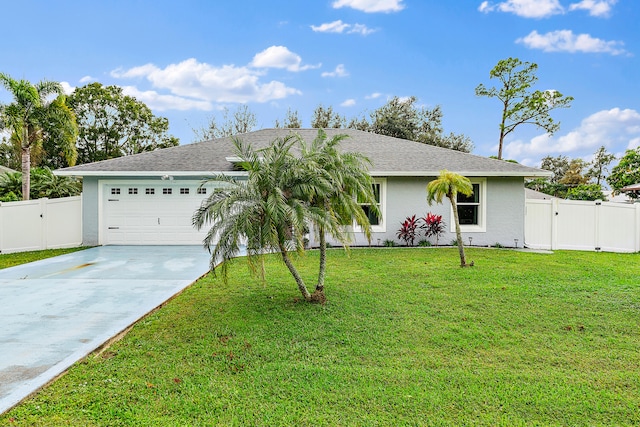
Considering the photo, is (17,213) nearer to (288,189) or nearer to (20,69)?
(20,69)

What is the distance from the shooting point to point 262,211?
16.6ft

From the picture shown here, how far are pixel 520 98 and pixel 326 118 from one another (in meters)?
15.0

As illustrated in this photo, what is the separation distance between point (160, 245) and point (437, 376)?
11309 mm

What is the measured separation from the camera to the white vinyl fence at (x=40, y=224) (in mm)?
12086

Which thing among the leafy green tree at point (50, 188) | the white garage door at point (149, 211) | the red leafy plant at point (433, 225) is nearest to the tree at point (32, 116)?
the leafy green tree at point (50, 188)

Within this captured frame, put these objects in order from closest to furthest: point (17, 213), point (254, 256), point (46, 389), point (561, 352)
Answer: point (46, 389)
point (561, 352)
point (254, 256)
point (17, 213)

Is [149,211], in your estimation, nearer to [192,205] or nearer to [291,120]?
[192,205]

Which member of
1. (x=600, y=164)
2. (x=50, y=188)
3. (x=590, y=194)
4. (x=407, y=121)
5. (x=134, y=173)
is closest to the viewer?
(x=134, y=173)

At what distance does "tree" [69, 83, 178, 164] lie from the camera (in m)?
30.6

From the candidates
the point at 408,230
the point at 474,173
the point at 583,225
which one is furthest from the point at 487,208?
the point at 583,225

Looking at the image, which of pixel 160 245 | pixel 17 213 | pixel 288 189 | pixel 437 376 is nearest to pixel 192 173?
pixel 160 245

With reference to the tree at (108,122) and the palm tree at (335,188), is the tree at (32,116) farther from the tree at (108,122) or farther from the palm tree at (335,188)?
the palm tree at (335,188)

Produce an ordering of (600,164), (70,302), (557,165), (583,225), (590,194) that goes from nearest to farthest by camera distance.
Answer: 1. (70,302)
2. (583,225)
3. (590,194)
4. (600,164)
5. (557,165)

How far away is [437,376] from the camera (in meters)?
3.60
